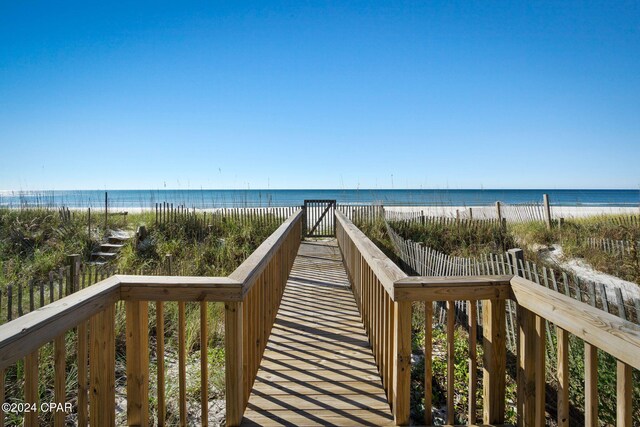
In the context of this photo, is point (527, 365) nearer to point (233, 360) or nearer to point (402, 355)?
point (402, 355)

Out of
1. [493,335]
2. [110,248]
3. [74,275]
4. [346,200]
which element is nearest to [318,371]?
[493,335]

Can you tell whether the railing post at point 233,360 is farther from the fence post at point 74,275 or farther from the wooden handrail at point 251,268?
the fence post at point 74,275

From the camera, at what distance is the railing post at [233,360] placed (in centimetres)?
→ 200

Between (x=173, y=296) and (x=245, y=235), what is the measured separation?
10034mm

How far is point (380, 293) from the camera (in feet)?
9.01

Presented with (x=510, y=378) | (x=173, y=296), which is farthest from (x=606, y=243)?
(x=173, y=296)

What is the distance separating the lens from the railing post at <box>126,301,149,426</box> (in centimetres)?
191

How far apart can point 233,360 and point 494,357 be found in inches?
58.7

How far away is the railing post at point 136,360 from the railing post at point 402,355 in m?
1.40

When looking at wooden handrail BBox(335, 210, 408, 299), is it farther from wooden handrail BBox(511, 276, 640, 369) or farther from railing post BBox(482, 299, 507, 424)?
wooden handrail BBox(511, 276, 640, 369)

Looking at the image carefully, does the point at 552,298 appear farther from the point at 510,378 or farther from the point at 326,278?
the point at 326,278

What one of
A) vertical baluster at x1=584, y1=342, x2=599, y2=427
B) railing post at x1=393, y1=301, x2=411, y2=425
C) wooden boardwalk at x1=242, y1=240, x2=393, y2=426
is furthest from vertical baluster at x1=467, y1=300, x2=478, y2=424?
vertical baluster at x1=584, y1=342, x2=599, y2=427

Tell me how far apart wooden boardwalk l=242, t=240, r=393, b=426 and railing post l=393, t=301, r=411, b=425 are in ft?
0.78

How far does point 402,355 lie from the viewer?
81.9 inches
